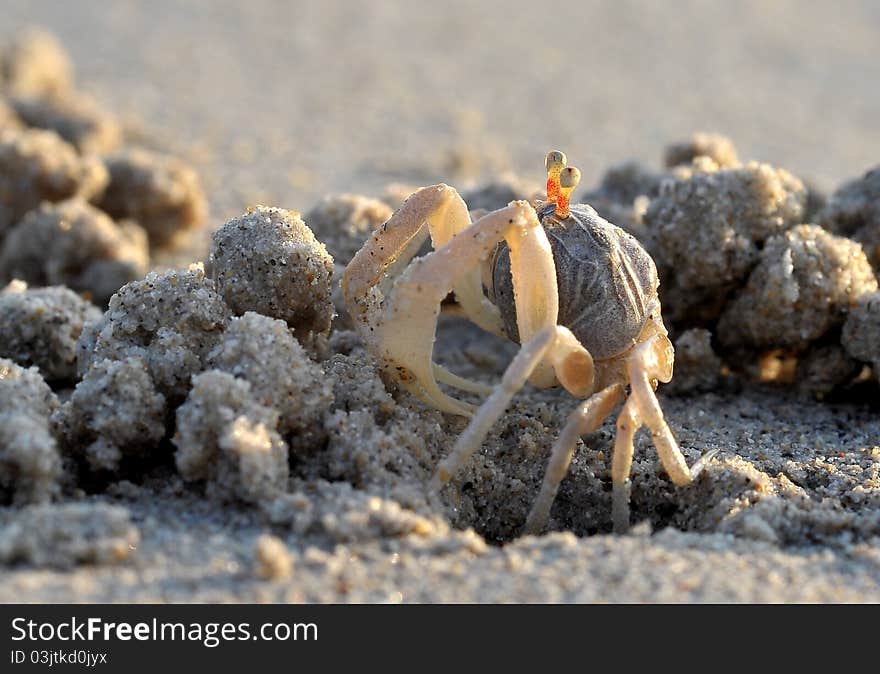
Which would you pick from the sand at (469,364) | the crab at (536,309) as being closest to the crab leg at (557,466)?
the crab at (536,309)

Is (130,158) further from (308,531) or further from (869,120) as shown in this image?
(869,120)

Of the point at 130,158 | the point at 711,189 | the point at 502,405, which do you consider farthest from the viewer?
the point at 130,158

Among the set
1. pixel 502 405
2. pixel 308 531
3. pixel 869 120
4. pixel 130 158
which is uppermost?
pixel 869 120

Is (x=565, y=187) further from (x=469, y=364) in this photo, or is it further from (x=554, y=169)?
(x=469, y=364)

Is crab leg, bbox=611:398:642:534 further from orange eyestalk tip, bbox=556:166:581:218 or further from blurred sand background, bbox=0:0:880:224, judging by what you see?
blurred sand background, bbox=0:0:880:224

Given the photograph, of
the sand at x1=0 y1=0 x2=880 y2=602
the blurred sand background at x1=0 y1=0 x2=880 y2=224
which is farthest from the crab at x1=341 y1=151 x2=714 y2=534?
the blurred sand background at x1=0 y1=0 x2=880 y2=224

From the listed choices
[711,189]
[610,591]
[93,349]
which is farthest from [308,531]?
[711,189]

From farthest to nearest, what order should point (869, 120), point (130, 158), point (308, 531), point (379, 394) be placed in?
point (869, 120), point (130, 158), point (379, 394), point (308, 531)
